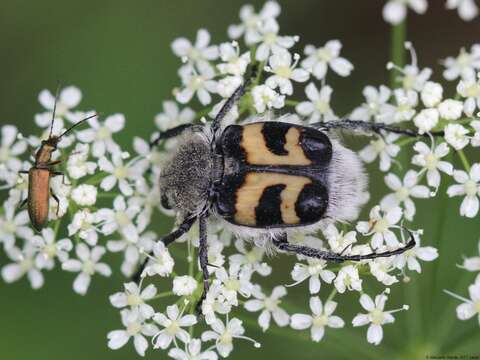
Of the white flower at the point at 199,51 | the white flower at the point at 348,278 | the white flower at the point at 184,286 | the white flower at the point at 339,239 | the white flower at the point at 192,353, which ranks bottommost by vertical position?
the white flower at the point at 192,353

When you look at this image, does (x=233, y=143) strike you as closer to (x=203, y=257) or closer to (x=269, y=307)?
(x=203, y=257)

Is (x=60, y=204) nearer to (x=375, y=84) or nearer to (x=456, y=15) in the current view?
(x=375, y=84)

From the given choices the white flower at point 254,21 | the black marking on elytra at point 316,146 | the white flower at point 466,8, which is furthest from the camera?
the white flower at point 254,21

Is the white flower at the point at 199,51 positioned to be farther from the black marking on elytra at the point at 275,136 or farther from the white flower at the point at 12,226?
the white flower at the point at 12,226

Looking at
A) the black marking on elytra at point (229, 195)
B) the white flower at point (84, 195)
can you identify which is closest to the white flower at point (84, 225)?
the white flower at point (84, 195)

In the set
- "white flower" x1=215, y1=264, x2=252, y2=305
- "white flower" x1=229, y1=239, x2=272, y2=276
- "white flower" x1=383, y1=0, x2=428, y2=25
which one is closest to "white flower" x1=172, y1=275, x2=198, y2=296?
"white flower" x1=215, y1=264, x2=252, y2=305

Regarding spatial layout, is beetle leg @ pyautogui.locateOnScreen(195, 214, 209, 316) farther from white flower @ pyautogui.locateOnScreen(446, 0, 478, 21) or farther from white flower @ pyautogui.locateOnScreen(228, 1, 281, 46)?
white flower @ pyautogui.locateOnScreen(446, 0, 478, 21)

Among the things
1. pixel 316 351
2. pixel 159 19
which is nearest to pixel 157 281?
pixel 316 351
